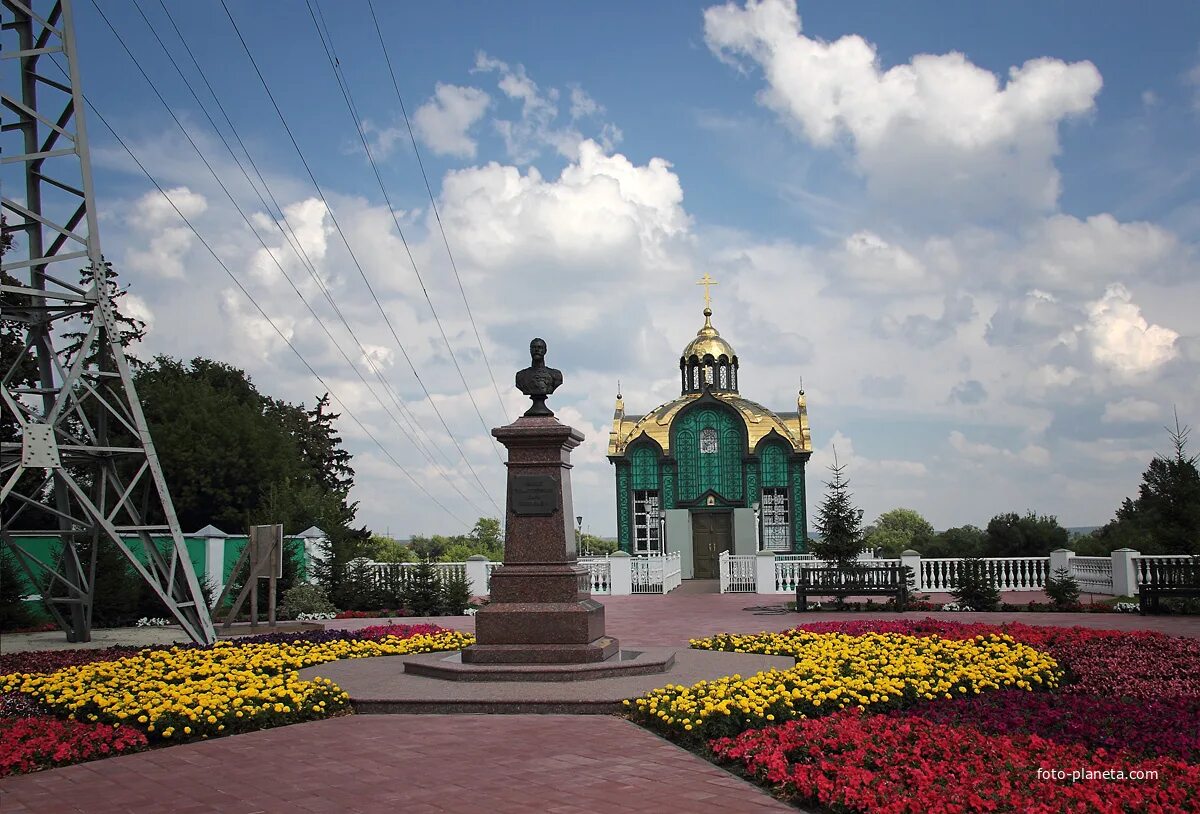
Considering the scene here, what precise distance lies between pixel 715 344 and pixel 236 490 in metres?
18.7

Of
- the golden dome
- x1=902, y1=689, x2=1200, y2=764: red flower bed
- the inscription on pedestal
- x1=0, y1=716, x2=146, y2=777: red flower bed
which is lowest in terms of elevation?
x1=0, y1=716, x2=146, y2=777: red flower bed

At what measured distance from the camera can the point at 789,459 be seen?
126ft

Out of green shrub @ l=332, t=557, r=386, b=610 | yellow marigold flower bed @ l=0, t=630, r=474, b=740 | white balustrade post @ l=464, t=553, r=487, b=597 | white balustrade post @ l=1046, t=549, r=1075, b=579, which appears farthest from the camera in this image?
white balustrade post @ l=1046, t=549, r=1075, b=579

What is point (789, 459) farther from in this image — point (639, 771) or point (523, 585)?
point (639, 771)

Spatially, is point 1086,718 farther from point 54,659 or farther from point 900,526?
point 900,526

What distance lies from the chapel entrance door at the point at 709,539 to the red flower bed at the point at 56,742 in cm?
2992

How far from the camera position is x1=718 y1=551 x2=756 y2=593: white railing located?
30000 mm

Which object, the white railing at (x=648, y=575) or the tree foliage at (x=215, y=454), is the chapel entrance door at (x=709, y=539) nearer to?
the white railing at (x=648, y=575)

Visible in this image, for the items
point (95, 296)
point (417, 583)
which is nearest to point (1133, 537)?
point (417, 583)

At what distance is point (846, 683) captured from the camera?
29.2 feet

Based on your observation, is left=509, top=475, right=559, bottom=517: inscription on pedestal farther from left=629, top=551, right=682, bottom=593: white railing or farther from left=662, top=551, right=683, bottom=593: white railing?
left=662, top=551, right=683, bottom=593: white railing

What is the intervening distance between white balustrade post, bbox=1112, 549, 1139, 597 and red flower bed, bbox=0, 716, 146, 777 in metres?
22.4

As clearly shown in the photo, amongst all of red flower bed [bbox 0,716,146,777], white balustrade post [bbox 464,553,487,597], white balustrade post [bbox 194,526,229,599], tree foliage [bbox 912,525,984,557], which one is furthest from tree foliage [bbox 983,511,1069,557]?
red flower bed [bbox 0,716,146,777]

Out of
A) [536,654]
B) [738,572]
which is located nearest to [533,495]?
[536,654]
